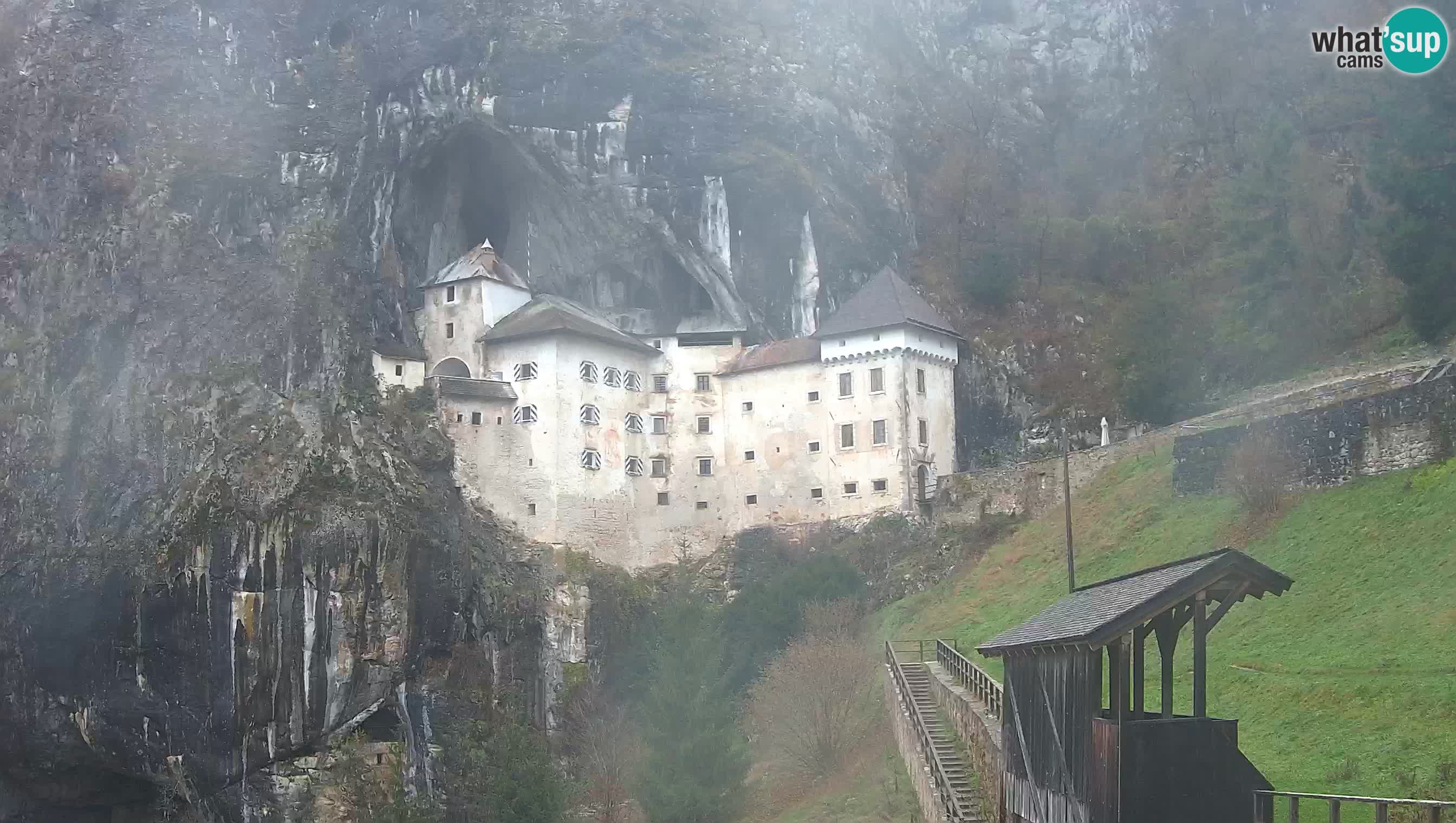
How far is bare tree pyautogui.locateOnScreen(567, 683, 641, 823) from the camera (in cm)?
4241

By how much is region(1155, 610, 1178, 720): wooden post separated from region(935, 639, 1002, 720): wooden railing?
7525mm

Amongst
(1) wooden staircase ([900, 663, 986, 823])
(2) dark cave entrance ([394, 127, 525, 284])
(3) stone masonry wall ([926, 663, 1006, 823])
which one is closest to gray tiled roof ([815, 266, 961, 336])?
(2) dark cave entrance ([394, 127, 525, 284])

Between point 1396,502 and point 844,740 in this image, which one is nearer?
point 1396,502

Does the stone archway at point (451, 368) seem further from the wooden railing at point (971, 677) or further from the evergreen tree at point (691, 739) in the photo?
the wooden railing at point (971, 677)

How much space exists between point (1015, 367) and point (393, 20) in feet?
90.4

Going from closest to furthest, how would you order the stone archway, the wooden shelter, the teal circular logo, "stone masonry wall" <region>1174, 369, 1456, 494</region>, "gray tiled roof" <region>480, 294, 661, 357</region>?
1. the wooden shelter
2. "stone masonry wall" <region>1174, 369, 1456, 494</region>
3. the teal circular logo
4. "gray tiled roof" <region>480, 294, 661, 357</region>
5. the stone archway

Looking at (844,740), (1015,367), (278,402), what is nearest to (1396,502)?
(844,740)

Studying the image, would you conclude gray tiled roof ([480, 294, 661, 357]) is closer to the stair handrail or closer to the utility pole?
the utility pole

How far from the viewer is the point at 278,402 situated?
5478 cm

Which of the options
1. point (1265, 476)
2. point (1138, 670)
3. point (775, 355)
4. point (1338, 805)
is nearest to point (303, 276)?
point (775, 355)

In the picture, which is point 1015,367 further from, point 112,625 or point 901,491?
point 112,625

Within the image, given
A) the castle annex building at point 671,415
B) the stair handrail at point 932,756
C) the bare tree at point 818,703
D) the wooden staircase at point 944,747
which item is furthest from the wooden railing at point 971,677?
the castle annex building at point 671,415

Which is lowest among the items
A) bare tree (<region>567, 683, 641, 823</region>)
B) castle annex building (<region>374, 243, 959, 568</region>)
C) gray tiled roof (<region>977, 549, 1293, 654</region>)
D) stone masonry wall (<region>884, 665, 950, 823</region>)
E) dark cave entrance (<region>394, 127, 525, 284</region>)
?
bare tree (<region>567, 683, 641, 823</region>)

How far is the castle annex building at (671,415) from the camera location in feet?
181
